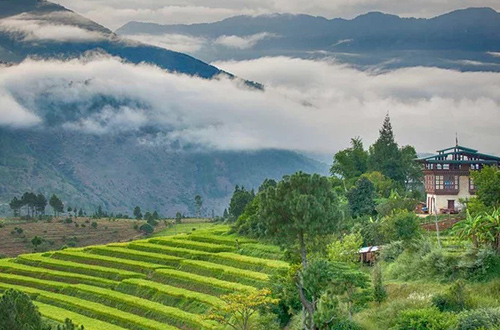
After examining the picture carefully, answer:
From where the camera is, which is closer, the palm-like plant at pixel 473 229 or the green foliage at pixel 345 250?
the palm-like plant at pixel 473 229

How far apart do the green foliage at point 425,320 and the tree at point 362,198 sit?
137 ft

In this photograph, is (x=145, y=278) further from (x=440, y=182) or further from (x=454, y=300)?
(x=454, y=300)

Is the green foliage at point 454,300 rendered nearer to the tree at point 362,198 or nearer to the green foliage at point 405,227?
the green foliage at point 405,227

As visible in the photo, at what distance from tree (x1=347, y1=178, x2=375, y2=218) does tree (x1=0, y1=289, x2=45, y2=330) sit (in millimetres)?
47152

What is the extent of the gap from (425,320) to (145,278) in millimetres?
37574

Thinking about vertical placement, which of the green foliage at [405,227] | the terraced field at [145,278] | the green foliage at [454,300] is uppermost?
the green foliage at [405,227]

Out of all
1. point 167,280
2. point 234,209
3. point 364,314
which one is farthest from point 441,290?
point 234,209

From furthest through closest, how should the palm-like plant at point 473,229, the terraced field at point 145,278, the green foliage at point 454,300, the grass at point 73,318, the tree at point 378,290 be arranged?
the terraced field at point 145,278 → the grass at point 73,318 → the palm-like plant at point 473,229 → the tree at point 378,290 → the green foliage at point 454,300

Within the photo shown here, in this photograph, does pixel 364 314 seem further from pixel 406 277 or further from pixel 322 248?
pixel 322 248

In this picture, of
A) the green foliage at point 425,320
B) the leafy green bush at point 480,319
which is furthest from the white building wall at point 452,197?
the leafy green bush at point 480,319

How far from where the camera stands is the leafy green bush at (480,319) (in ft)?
123

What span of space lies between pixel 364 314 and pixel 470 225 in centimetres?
1075

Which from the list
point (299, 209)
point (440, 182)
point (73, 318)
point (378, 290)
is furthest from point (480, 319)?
point (440, 182)

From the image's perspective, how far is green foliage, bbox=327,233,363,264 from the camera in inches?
2230
